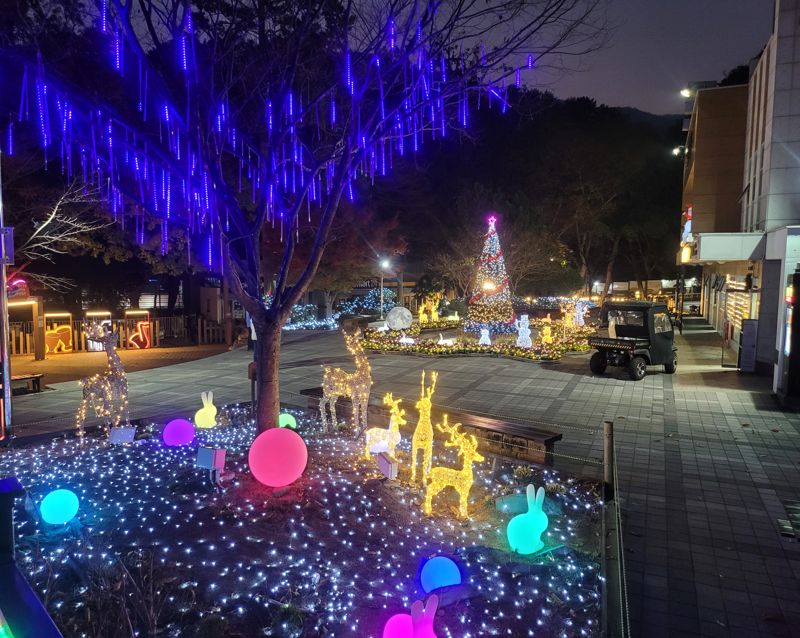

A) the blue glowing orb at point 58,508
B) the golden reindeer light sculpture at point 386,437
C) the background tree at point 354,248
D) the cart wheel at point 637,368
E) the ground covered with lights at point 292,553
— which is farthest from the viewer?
the background tree at point 354,248

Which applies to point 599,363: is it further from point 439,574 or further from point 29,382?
point 29,382

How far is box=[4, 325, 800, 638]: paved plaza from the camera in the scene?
4.48 m

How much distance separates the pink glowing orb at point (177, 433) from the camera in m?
8.11

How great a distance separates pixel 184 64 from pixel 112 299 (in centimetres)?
2193

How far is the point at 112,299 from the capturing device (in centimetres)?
2494

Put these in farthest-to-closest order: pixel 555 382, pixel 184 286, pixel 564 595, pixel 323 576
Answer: pixel 184 286
pixel 555 382
pixel 323 576
pixel 564 595

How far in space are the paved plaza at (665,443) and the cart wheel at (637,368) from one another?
22 cm

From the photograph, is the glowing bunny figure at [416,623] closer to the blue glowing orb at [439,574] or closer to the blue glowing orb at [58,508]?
the blue glowing orb at [439,574]

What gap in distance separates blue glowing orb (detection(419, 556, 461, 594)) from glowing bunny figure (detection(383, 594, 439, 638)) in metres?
0.83

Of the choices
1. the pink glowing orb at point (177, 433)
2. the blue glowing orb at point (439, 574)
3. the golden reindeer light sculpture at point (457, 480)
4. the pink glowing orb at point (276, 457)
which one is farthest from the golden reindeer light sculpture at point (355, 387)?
the blue glowing orb at point (439, 574)

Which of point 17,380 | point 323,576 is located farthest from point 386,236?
point 323,576

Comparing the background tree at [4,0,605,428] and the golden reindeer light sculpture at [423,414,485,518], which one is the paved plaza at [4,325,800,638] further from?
the background tree at [4,0,605,428]

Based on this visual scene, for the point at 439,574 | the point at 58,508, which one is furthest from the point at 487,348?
the point at 58,508

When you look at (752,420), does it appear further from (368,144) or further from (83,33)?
(83,33)
